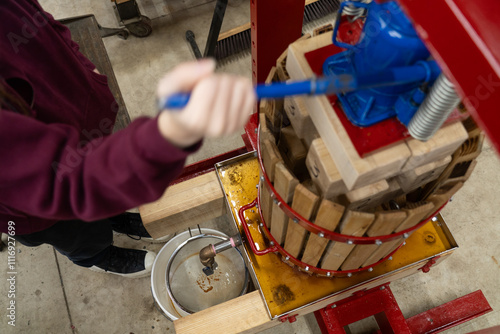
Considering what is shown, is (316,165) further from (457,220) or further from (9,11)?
(457,220)

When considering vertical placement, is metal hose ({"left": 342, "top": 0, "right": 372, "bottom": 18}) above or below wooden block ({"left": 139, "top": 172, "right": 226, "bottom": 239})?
above

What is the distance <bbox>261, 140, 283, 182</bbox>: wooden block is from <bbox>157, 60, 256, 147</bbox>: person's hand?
0.35 metres

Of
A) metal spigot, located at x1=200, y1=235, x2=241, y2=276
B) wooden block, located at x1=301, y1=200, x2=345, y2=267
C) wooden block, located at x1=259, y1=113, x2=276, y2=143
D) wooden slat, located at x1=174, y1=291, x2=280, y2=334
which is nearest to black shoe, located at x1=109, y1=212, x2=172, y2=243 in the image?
metal spigot, located at x1=200, y1=235, x2=241, y2=276

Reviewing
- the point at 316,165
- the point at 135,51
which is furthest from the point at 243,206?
the point at 135,51

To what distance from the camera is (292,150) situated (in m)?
1.16

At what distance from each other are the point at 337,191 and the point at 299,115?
235 mm

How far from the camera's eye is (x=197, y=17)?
2988mm

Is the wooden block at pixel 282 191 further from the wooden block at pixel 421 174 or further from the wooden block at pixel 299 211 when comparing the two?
the wooden block at pixel 421 174

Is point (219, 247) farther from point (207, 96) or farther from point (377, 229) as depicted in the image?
point (207, 96)

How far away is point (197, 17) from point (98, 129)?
1.88m

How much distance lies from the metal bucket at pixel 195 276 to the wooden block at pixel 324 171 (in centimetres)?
105

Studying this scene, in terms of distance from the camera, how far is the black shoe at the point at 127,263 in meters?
2.07

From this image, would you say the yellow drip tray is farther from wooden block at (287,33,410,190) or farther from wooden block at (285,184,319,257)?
wooden block at (287,33,410,190)

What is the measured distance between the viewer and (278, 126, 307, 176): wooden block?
3.79 feet
